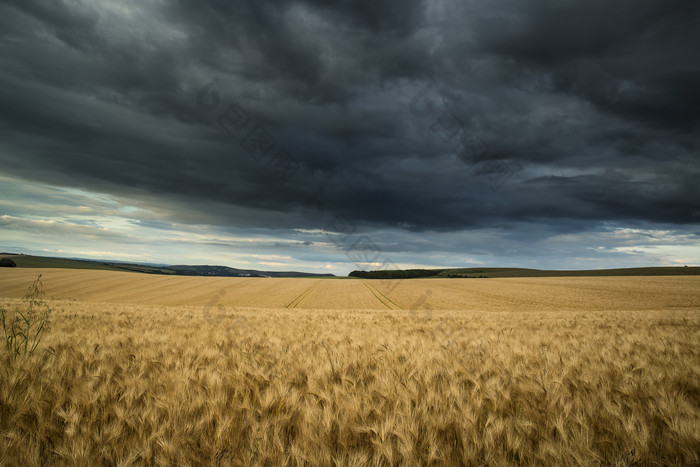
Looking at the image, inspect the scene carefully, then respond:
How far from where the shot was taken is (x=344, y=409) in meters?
2.50

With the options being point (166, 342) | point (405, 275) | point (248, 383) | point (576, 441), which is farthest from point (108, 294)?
point (405, 275)

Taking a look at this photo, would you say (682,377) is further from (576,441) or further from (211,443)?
(211,443)

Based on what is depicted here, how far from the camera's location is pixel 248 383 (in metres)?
3.12

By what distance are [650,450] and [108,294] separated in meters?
50.5

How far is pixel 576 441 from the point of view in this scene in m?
2.06

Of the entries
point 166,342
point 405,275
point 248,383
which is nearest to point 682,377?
point 248,383

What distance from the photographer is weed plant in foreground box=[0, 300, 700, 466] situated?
6.27 ft

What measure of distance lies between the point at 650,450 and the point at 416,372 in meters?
2.03

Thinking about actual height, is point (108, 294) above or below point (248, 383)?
below

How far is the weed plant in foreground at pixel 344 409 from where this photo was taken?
1.91m

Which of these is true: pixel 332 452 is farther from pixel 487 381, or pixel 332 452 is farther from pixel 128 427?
pixel 487 381

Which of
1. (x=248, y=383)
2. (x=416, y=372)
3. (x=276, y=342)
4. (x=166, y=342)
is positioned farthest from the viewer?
(x=276, y=342)

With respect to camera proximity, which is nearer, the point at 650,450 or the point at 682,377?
the point at 650,450

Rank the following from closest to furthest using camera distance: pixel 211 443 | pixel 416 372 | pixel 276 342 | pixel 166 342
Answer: pixel 211 443 < pixel 416 372 < pixel 166 342 < pixel 276 342
